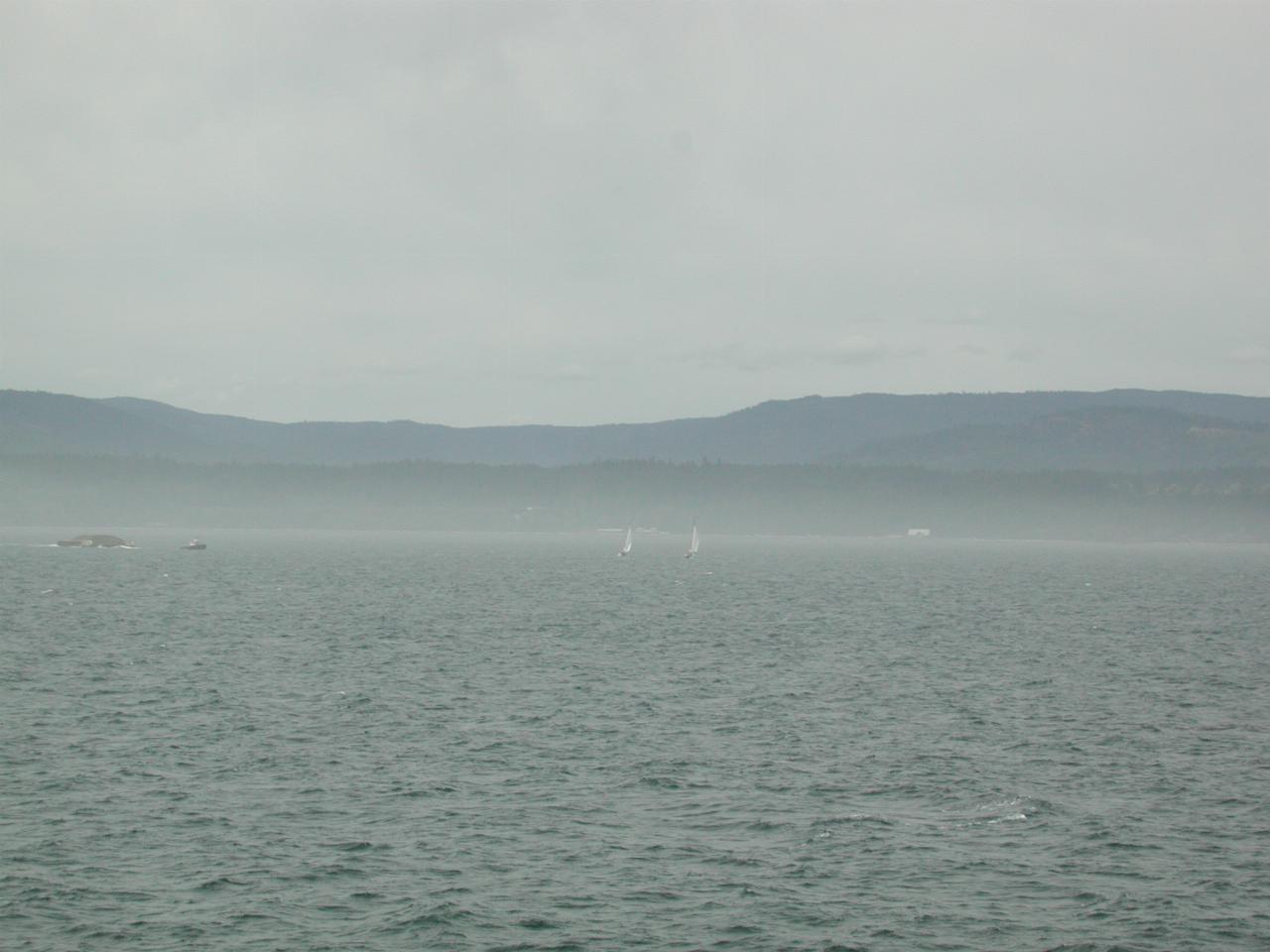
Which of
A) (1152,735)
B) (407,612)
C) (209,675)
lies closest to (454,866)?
(1152,735)

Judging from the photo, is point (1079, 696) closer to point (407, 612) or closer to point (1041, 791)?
point (1041, 791)

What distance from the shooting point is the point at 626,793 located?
133ft

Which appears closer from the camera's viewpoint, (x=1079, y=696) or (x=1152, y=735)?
(x=1152, y=735)

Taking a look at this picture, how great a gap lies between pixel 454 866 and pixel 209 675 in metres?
35.8

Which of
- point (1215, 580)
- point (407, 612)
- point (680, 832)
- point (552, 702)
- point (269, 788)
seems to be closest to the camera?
point (680, 832)

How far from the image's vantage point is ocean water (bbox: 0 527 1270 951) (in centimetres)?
2961

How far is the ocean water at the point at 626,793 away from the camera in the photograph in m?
29.6

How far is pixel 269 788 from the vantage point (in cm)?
4062

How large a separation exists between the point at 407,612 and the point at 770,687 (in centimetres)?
4976

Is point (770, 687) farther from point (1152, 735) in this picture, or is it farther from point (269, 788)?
point (269, 788)

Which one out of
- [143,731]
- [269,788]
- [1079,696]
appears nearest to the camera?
[269,788]

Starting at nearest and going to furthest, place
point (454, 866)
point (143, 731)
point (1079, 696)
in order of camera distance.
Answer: point (454, 866) → point (143, 731) → point (1079, 696)

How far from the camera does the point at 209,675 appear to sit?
6512 centimetres

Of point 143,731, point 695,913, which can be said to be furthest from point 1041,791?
point 143,731
